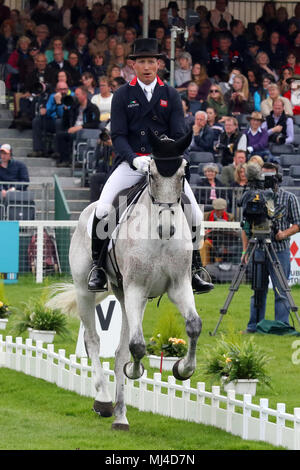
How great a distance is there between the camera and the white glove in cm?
889

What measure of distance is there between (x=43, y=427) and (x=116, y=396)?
0.79 meters

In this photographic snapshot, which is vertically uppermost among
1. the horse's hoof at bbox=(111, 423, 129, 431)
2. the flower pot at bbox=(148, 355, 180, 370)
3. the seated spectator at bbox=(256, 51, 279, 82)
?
the seated spectator at bbox=(256, 51, 279, 82)

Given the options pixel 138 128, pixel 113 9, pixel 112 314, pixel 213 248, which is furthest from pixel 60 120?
pixel 138 128

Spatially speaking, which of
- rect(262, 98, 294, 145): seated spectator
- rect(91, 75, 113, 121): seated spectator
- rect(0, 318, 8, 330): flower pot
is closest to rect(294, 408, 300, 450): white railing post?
rect(0, 318, 8, 330): flower pot

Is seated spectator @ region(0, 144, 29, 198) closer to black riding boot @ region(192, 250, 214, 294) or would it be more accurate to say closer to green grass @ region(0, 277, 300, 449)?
green grass @ region(0, 277, 300, 449)

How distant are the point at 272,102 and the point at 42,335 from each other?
37.1ft

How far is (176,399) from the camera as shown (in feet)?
31.0

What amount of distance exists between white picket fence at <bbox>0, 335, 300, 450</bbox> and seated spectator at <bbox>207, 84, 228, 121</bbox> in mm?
11328

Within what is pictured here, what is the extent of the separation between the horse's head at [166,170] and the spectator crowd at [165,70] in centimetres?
1119

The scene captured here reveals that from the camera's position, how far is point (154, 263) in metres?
8.68

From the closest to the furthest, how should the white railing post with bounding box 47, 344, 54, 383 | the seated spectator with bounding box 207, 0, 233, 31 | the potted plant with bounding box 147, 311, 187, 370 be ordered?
the white railing post with bounding box 47, 344, 54, 383 → the potted plant with bounding box 147, 311, 187, 370 → the seated spectator with bounding box 207, 0, 233, 31

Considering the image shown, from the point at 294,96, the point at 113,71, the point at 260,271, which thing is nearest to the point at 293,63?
the point at 294,96

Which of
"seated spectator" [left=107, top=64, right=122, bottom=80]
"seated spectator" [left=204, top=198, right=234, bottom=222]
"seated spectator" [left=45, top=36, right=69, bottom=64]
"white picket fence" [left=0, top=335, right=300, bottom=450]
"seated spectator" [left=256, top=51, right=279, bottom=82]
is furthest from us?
"seated spectator" [left=256, top=51, right=279, bottom=82]

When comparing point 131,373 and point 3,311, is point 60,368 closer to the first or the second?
point 131,373
